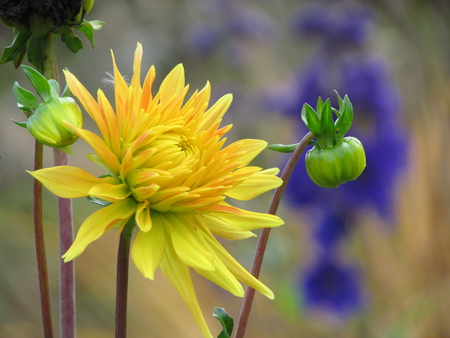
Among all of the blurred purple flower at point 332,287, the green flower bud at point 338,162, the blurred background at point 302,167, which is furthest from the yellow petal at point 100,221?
the blurred purple flower at point 332,287

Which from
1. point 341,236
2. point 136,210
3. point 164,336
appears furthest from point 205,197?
point 341,236

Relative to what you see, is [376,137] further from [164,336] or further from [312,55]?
[164,336]

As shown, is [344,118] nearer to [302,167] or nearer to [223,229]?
[223,229]

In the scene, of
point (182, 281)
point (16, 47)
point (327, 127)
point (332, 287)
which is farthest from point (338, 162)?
point (332, 287)

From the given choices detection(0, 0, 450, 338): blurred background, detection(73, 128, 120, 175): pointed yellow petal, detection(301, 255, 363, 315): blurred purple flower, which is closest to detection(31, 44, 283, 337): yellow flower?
detection(73, 128, 120, 175): pointed yellow petal

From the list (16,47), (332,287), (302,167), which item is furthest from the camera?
(332,287)

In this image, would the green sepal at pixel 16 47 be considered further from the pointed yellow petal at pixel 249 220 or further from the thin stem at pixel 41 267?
the pointed yellow petal at pixel 249 220

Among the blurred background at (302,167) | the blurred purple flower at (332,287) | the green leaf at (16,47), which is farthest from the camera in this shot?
the blurred purple flower at (332,287)
